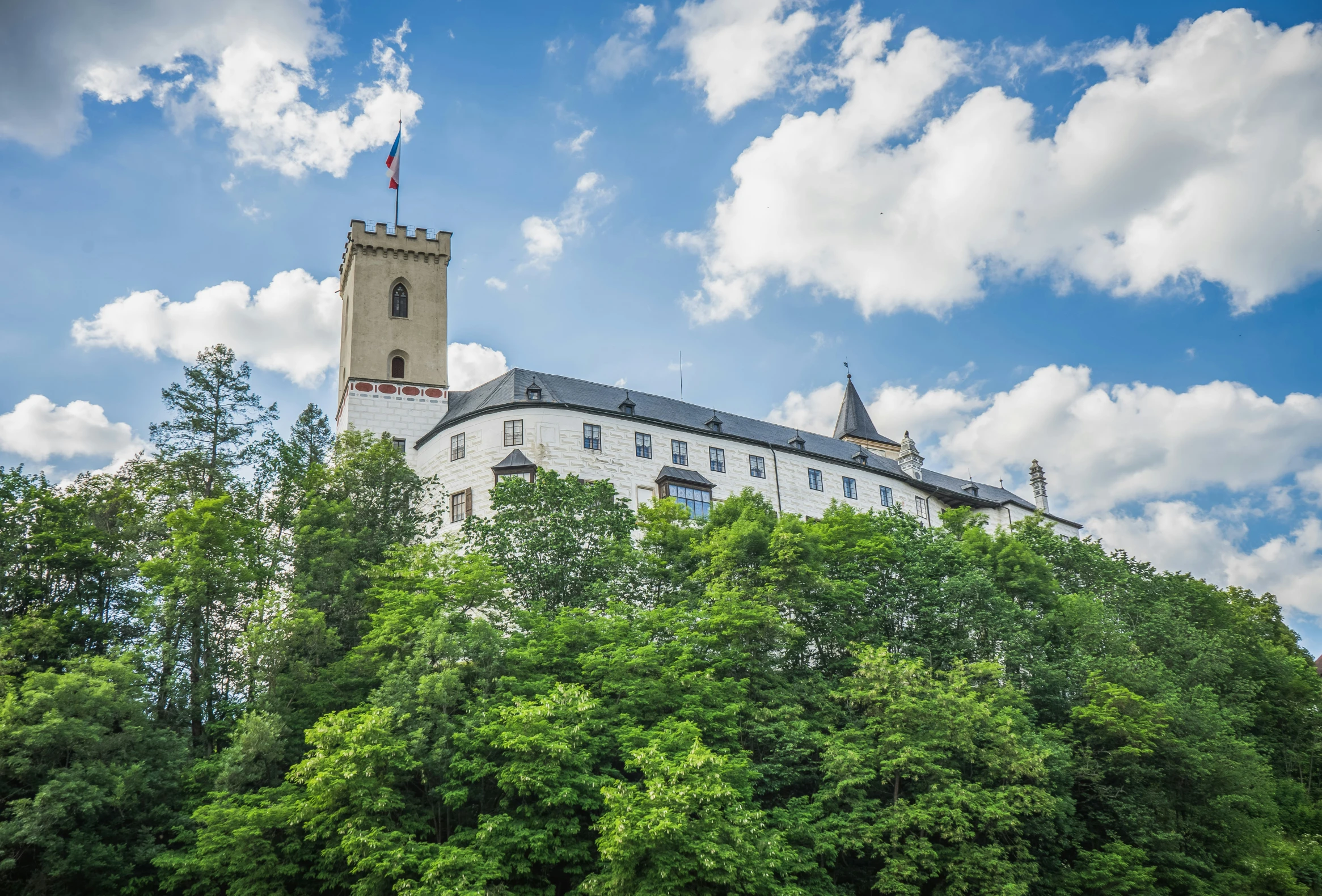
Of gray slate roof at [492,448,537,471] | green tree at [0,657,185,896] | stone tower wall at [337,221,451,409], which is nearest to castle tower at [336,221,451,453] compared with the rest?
stone tower wall at [337,221,451,409]

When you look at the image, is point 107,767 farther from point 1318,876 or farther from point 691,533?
point 1318,876

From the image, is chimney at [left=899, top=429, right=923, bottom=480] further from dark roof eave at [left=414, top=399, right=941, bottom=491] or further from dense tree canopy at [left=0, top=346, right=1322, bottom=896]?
dense tree canopy at [left=0, top=346, right=1322, bottom=896]

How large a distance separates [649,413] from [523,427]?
24.9 ft

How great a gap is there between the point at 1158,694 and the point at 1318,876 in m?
7.94

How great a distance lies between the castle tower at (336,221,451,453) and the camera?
158ft

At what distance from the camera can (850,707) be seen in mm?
29781

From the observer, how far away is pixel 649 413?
159ft

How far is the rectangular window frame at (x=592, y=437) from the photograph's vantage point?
146ft

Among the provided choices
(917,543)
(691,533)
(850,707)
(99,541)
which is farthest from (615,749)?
(99,541)

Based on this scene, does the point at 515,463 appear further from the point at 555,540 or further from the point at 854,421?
the point at 854,421

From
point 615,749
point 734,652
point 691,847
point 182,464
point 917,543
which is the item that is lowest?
point 691,847

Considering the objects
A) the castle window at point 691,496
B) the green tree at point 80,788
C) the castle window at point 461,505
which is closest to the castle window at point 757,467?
the castle window at point 691,496

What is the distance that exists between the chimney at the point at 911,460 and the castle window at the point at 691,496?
19.3 m

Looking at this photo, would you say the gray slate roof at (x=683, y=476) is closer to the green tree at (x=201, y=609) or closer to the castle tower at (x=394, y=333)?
the castle tower at (x=394, y=333)
